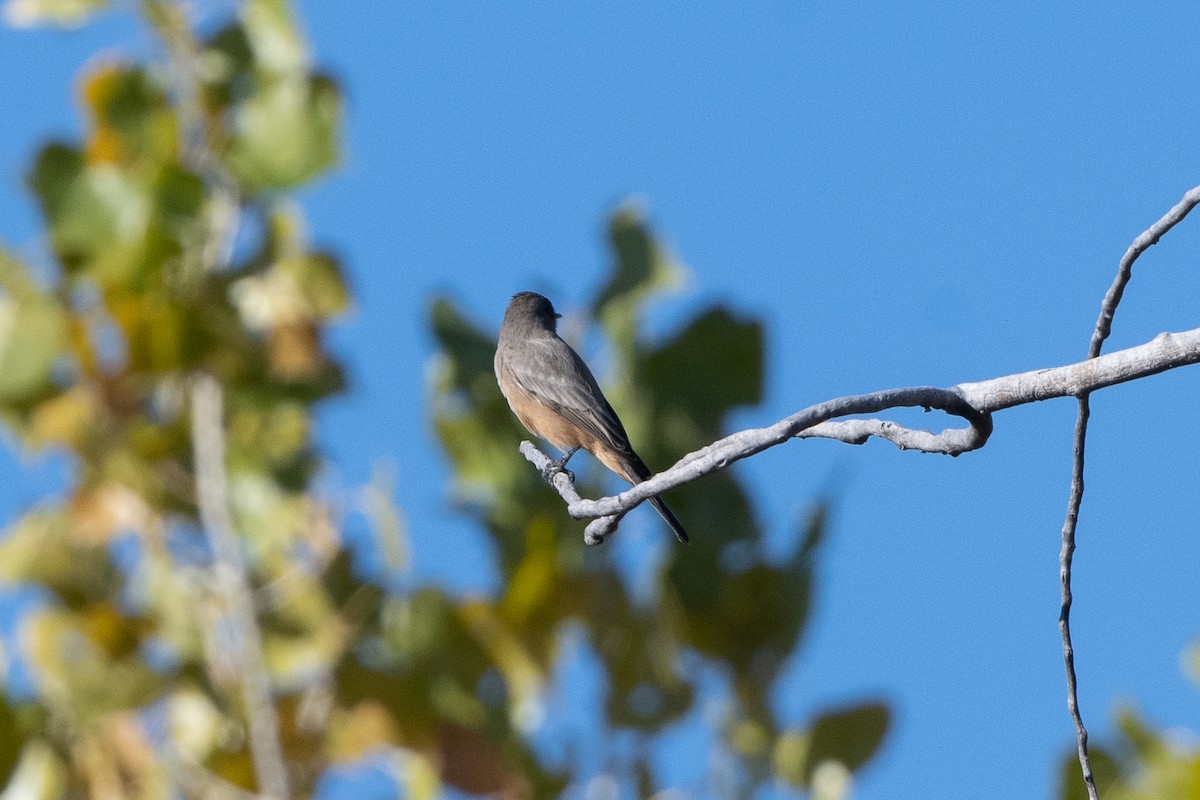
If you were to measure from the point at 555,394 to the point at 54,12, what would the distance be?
3.93 metres

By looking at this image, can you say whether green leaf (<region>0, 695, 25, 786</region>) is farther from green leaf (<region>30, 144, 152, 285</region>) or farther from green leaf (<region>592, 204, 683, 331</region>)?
green leaf (<region>592, 204, 683, 331</region>)

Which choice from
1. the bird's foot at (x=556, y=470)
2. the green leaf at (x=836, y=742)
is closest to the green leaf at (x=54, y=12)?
the bird's foot at (x=556, y=470)

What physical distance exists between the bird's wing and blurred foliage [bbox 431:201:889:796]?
2.76 ft

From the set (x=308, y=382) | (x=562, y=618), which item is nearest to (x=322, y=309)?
(x=308, y=382)

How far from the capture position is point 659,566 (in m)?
8.52

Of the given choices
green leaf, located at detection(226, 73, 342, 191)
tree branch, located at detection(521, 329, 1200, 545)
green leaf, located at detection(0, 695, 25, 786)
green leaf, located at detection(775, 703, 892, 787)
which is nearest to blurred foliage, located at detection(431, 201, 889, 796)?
green leaf, located at detection(775, 703, 892, 787)

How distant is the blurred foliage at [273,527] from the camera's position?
325 inches

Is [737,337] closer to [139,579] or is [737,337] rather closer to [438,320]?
[438,320]

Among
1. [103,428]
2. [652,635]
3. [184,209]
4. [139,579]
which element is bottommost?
[652,635]

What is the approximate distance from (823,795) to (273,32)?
5.45 m

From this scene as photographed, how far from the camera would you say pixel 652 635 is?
27.4ft

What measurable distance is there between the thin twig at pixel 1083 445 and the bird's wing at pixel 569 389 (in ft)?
11.8

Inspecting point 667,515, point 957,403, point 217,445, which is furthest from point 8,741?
point 957,403

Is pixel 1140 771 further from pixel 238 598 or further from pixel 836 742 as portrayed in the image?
pixel 238 598
